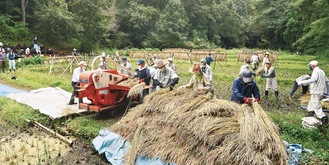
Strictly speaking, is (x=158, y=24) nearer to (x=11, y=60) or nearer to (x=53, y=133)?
(x=11, y=60)

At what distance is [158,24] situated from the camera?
40.7 m

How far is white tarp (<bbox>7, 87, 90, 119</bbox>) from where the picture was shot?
26.6 ft

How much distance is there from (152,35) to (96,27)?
965cm

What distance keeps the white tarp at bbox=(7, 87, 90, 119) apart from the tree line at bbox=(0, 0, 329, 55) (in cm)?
1455

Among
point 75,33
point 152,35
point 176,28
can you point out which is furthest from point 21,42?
point 176,28

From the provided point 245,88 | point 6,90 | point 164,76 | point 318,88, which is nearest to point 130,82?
point 164,76

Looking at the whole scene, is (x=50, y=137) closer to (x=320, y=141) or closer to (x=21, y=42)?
(x=320, y=141)

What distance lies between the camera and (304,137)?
6.48m

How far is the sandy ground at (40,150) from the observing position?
19.2 ft

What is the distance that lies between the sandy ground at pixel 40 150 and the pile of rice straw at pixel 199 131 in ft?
3.10

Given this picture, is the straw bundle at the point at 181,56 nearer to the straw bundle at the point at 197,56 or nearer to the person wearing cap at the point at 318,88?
the straw bundle at the point at 197,56

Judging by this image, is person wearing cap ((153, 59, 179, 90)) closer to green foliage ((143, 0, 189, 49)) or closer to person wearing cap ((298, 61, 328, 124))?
person wearing cap ((298, 61, 328, 124))

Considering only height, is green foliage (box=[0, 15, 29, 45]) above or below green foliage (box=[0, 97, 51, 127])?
above

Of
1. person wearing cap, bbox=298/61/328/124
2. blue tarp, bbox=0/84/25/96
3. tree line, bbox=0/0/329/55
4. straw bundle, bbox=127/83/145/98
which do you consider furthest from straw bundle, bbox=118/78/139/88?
tree line, bbox=0/0/329/55
